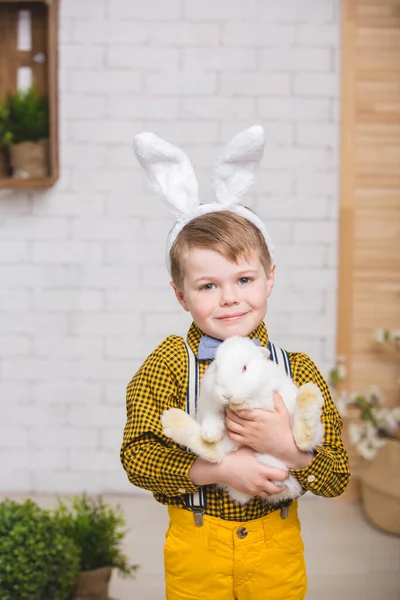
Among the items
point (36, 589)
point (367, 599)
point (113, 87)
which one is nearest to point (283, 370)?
point (36, 589)

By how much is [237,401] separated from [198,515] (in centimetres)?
27

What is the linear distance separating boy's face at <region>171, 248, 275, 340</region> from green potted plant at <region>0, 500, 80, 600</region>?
977mm

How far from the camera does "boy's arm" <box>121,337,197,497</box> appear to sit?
117 cm

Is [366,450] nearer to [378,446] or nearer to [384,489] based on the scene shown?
[378,446]

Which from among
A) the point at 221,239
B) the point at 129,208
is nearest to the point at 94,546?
the point at 221,239

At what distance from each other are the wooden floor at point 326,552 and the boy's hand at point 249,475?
1.32 metres

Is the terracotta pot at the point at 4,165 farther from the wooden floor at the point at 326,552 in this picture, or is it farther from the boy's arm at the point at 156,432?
the boy's arm at the point at 156,432

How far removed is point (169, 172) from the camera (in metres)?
1.32

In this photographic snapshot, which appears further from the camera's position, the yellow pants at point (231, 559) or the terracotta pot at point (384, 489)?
the terracotta pot at point (384, 489)

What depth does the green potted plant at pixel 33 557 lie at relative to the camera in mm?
1799

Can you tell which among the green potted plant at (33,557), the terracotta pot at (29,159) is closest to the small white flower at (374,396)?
the green potted plant at (33,557)

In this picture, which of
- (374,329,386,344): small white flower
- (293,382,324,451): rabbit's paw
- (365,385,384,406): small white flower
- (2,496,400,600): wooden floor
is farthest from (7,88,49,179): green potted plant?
(293,382,324,451): rabbit's paw

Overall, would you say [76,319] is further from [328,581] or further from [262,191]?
[328,581]

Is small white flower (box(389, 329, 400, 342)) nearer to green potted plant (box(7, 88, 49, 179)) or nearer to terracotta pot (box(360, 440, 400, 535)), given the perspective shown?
terracotta pot (box(360, 440, 400, 535))
